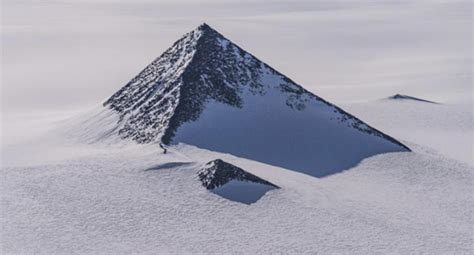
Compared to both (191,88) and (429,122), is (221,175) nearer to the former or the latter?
(191,88)

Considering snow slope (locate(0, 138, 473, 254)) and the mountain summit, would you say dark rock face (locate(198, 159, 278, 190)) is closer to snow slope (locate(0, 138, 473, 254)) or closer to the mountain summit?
snow slope (locate(0, 138, 473, 254))

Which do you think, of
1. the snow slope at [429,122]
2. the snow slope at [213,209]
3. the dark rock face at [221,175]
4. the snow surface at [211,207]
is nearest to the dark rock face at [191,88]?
the snow surface at [211,207]

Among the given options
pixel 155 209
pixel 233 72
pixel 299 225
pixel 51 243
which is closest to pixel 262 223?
pixel 299 225

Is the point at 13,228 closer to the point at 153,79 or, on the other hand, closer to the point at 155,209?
the point at 155,209

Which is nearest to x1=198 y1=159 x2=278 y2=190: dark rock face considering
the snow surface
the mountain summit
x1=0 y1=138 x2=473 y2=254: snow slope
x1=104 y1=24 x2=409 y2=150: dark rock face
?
A: the snow surface

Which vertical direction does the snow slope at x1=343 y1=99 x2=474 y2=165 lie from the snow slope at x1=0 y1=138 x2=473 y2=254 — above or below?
above

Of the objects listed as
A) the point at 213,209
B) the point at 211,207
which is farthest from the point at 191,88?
the point at 213,209
